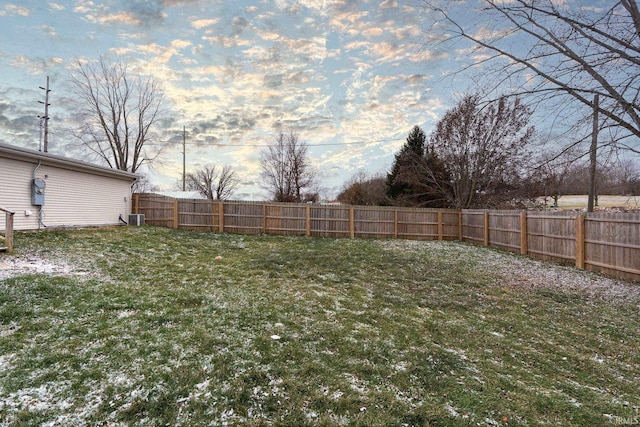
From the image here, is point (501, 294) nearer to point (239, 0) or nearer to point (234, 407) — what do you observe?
point (234, 407)

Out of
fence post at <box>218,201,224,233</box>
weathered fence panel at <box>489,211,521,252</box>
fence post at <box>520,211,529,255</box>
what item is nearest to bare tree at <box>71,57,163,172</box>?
fence post at <box>218,201,224,233</box>

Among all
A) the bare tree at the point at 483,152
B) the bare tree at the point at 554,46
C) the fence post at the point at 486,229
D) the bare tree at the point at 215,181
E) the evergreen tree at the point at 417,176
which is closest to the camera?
the bare tree at the point at 554,46

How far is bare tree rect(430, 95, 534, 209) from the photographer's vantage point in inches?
628

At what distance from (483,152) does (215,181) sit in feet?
110

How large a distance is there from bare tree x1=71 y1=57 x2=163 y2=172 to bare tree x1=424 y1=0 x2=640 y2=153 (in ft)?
76.7

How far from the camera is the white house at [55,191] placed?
8367mm

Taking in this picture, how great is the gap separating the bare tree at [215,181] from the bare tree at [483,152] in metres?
29.5

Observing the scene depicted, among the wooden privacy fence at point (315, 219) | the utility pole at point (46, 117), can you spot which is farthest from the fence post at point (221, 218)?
the utility pole at point (46, 117)

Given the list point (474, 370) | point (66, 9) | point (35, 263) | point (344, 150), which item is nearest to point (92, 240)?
point (35, 263)

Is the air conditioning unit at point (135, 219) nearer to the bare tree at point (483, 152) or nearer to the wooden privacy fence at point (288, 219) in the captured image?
the wooden privacy fence at point (288, 219)

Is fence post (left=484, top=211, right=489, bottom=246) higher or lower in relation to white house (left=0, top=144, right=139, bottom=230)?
lower

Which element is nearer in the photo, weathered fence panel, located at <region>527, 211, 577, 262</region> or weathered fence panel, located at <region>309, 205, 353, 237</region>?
weathered fence panel, located at <region>527, 211, 577, 262</region>

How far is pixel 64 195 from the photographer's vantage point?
10.2 metres

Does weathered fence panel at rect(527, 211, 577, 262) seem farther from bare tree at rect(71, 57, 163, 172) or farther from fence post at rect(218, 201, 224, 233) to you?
bare tree at rect(71, 57, 163, 172)
